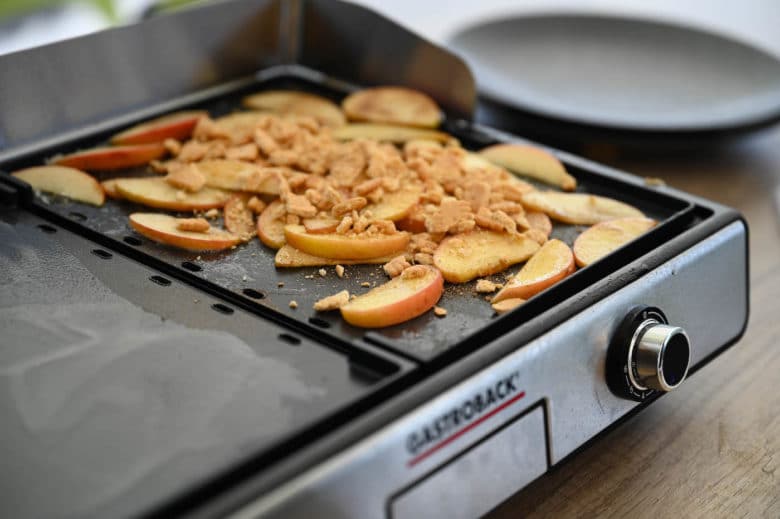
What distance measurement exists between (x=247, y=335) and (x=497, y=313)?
235 mm

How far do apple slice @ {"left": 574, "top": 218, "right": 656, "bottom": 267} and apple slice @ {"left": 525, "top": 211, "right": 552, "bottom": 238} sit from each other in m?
0.04

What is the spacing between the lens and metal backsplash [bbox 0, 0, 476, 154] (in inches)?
49.3

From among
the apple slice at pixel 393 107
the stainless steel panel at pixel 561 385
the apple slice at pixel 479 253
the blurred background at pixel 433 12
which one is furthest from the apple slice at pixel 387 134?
the blurred background at pixel 433 12

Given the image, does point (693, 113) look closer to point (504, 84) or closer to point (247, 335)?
point (504, 84)

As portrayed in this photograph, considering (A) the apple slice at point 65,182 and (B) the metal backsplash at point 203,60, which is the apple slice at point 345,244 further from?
(B) the metal backsplash at point 203,60

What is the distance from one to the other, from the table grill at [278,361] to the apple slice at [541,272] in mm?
29

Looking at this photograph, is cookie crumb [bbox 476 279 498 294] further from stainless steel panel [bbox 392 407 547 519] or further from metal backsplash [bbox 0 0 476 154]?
metal backsplash [bbox 0 0 476 154]

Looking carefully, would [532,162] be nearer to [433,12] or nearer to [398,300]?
[398,300]

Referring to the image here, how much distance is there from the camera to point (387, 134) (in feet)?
4.43

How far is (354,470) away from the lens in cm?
73

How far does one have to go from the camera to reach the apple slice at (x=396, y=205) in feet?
3.65

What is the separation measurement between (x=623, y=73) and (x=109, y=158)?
39.5 inches

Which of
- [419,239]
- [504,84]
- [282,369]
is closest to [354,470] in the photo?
[282,369]

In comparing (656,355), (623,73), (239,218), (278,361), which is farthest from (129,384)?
(623,73)
